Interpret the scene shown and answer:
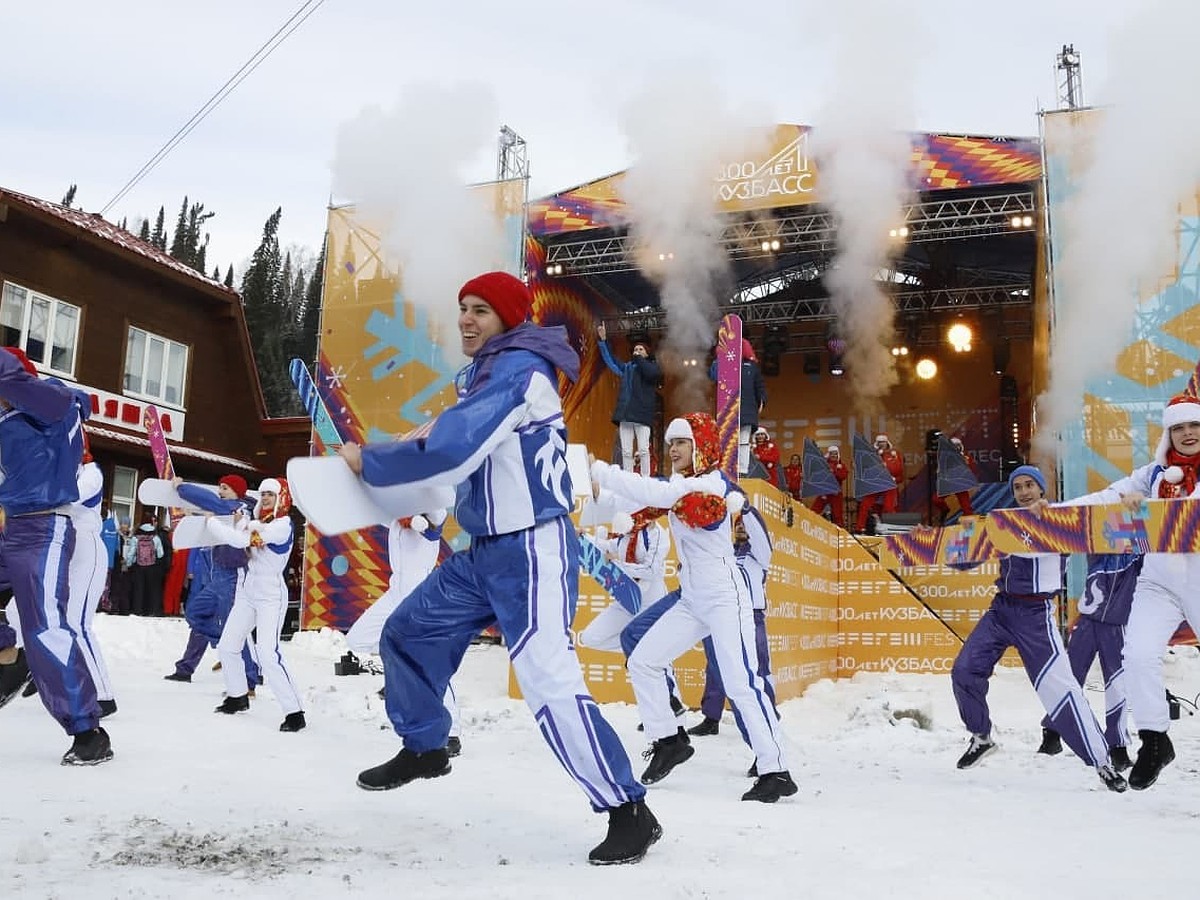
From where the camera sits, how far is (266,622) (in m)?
6.77

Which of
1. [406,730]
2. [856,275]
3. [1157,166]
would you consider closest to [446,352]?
[856,275]

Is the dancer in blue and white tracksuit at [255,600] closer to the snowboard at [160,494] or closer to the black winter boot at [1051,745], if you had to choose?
the snowboard at [160,494]

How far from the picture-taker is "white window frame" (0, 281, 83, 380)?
55.0 feet

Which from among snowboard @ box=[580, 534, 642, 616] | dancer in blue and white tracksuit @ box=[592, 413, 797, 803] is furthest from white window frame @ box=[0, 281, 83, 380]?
dancer in blue and white tracksuit @ box=[592, 413, 797, 803]

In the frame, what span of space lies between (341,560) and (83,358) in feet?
22.8

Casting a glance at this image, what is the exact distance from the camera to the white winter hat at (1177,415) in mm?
4863

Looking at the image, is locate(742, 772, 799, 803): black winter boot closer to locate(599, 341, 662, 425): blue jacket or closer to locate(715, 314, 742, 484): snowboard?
locate(715, 314, 742, 484): snowboard

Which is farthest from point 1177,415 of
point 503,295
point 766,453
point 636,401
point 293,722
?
point 766,453

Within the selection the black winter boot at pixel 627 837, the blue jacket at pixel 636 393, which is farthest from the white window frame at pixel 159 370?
the black winter boot at pixel 627 837

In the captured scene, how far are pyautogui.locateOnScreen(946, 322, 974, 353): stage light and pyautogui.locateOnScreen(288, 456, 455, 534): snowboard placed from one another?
60.7ft

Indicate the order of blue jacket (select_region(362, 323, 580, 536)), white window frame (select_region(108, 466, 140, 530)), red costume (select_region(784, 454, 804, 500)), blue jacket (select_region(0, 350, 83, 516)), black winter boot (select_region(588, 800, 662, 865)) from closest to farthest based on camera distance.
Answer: blue jacket (select_region(362, 323, 580, 536)) < black winter boot (select_region(588, 800, 662, 865)) < blue jacket (select_region(0, 350, 83, 516)) < white window frame (select_region(108, 466, 140, 530)) < red costume (select_region(784, 454, 804, 500))

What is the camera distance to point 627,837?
311cm

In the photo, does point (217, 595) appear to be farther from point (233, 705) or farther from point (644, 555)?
point (644, 555)

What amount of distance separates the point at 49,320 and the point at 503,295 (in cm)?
1673
